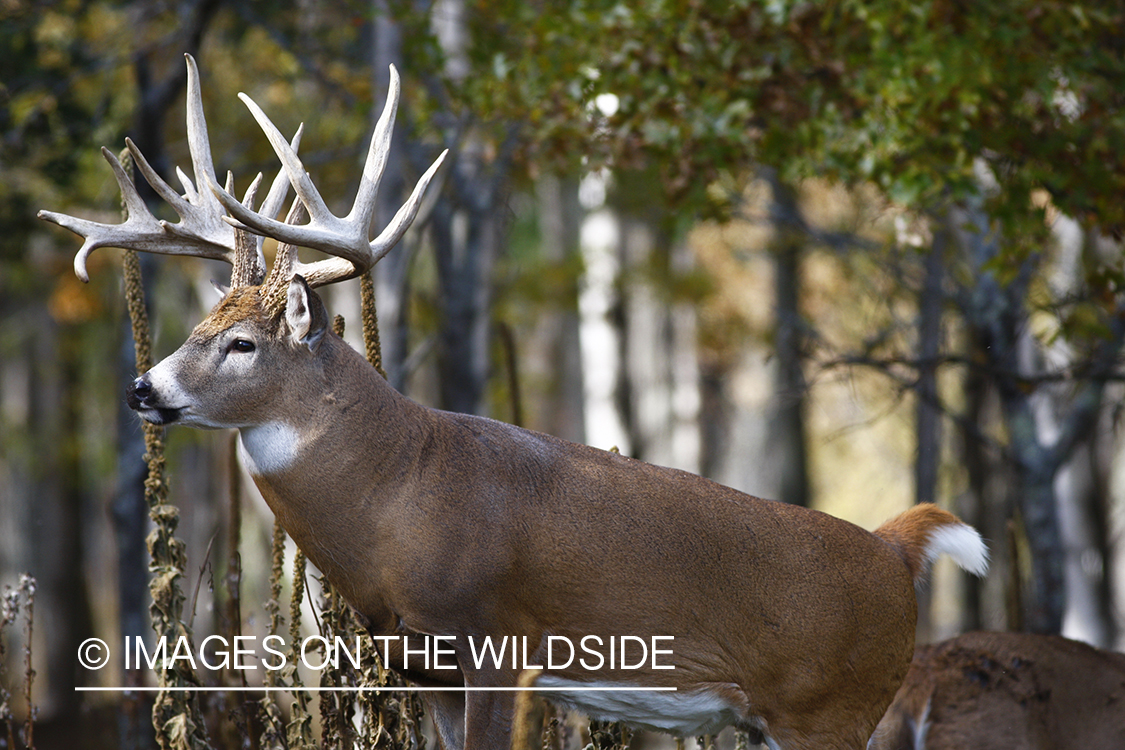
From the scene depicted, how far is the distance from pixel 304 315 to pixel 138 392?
1.84 ft

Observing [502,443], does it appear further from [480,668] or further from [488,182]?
[488,182]

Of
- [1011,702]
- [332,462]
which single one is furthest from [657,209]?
[332,462]

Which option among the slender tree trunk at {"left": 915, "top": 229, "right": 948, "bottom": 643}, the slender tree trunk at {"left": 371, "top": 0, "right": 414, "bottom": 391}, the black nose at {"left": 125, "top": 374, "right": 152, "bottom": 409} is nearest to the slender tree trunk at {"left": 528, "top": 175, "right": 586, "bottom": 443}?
the slender tree trunk at {"left": 915, "top": 229, "right": 948, "bottom": 643}

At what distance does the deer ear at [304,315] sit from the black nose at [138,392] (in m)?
0.47

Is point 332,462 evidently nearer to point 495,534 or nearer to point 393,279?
point 495,534

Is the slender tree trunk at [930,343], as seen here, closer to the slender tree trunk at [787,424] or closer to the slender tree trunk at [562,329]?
the slender tree trunk at [787,424]

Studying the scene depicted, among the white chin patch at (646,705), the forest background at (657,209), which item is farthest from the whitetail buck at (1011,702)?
the white chin patch at (646,705)

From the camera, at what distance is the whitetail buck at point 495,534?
12.1 ft

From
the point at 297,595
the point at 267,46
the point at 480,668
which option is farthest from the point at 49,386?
the point at 480,668

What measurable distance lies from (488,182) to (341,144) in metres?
3.69

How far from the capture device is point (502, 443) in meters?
4.02

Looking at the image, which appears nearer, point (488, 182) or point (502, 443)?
point (502, 443)

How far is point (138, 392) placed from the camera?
3609 millimetres

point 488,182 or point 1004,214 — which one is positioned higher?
point 488,182
